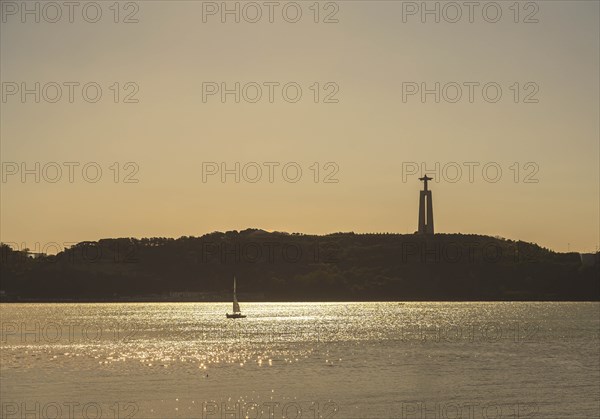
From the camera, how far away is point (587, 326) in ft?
546

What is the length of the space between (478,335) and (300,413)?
85.8 meters

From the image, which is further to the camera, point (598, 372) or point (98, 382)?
point (598, 372)

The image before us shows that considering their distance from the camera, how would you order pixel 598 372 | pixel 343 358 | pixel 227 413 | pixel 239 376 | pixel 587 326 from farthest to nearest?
pixel 587 326 → pixel 343 358 → pixel 598 372 → pixel 239 376 → pixel 227 413

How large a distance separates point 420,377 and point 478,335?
6350 centimetres

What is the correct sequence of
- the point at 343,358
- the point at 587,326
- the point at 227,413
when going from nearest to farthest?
the point at 227,413
the point at 343,358
the point at 587,326

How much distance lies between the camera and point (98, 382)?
7231cm

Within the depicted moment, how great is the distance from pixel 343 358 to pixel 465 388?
1053 inches

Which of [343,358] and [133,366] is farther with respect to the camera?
[343,358]

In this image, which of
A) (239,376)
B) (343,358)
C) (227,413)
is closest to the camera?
(227,413)

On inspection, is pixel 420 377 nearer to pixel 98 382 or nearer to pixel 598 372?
pixel 598 372

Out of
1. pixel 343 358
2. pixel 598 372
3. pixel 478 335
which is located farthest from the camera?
pixel 478 335

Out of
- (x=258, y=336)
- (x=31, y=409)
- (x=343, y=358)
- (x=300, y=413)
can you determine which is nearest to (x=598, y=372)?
(x=343, y=358)

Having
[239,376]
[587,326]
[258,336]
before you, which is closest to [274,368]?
[239,376]

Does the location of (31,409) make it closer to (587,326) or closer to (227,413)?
(227,413)
